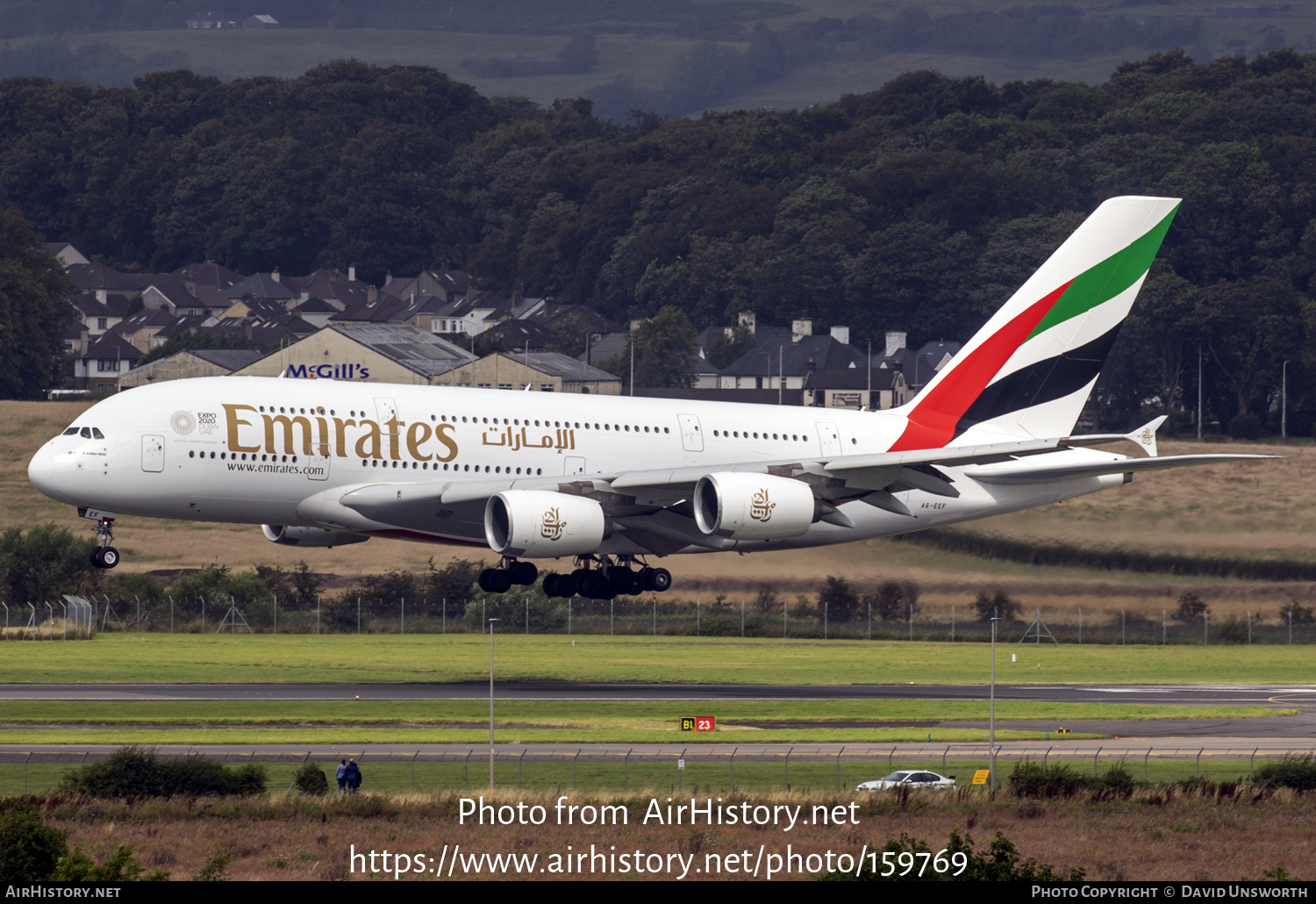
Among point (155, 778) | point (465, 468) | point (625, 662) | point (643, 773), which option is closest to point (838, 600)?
point (625, 662)

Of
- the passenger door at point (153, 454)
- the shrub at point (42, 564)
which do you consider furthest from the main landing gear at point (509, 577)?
the shrub at point (42, 564)

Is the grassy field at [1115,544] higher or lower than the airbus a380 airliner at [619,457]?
lower

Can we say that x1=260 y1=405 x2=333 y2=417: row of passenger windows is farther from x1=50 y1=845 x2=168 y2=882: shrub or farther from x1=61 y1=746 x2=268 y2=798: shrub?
x1=50 y1=845 x2=168 y2=882: shrub

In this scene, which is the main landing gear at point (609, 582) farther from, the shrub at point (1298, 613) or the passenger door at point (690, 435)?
the shrub at point (1298, 613)

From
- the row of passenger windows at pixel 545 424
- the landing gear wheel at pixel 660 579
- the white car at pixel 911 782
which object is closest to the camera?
the white car at pixel 911 782

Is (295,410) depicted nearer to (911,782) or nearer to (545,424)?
(545,424)

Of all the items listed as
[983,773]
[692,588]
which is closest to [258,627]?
[692,588]

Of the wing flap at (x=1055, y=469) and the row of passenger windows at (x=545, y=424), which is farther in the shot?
the wing flap at (x=1055, y=469)
